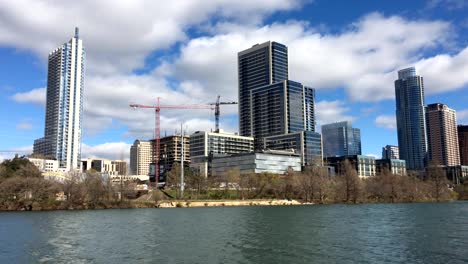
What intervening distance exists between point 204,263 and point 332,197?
147 m

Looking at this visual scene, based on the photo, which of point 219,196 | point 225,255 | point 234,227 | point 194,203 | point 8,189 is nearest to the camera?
point 225,255

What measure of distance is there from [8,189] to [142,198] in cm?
4766

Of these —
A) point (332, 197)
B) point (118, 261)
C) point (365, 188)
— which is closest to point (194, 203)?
point (332, 197)

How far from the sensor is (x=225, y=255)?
42188 millimetres

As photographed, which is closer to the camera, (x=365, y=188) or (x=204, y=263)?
(x=204, y=263)

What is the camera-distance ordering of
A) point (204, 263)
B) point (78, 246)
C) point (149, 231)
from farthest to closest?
point (149, 231)
point (78, 246)
point (204, 263)

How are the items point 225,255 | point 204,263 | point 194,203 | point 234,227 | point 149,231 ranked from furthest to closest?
point 194,203 → point 234,227 → point 149,231 → point 225,255 → point 204,263

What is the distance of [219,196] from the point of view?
583 feet

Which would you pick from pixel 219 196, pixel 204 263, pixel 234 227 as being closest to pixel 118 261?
pixel 204 263

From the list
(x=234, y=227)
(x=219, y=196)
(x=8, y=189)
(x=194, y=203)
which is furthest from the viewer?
(x=219, y=196)

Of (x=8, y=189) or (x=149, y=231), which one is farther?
(x=8, y=189)

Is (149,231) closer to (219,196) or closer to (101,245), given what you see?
(101,245)

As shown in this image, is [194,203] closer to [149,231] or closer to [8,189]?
[8,189]

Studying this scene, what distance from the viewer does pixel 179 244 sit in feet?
164
